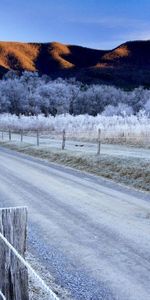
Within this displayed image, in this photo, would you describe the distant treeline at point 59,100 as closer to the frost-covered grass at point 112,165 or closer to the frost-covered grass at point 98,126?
the frost-covered grass at point 98,126

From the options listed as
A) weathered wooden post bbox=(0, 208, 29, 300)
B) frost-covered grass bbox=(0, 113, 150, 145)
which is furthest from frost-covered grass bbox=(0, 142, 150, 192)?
weathered wooden post bbox=(0, 208, 29, 300)

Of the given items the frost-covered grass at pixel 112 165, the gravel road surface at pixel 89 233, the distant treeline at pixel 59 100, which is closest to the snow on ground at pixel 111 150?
the frost-covered grass at pixel 112 165

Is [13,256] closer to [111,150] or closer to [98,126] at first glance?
[111,150]

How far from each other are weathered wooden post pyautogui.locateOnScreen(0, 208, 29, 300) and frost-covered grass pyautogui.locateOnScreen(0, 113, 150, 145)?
21771 mm

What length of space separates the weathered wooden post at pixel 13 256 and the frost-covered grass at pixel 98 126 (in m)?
21.8

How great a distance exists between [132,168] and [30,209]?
6588mm

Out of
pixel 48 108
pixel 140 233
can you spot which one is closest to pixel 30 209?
A: pixel 140 233

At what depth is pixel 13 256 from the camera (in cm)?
387

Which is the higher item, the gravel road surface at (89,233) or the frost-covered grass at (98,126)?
the frost-covered grass at (98,126)

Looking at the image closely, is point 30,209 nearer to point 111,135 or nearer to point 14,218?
point 14,218

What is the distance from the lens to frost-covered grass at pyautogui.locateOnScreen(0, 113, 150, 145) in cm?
2781

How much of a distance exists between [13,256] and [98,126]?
30518 mm

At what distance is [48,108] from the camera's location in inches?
3263

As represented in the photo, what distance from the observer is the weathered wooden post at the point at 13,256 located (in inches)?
153
